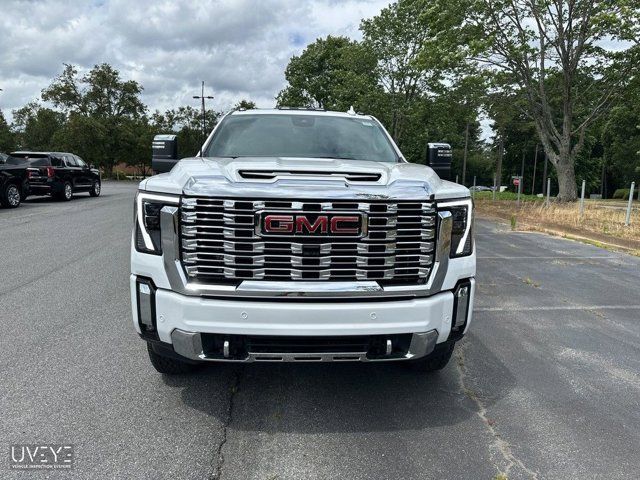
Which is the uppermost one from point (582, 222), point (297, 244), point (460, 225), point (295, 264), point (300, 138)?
point (300, 138)

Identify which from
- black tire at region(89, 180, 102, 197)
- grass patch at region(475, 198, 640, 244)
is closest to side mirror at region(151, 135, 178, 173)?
grass patch at region(475, 198, 640, 244)

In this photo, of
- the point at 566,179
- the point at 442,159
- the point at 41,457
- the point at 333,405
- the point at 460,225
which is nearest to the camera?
the point at 41,457

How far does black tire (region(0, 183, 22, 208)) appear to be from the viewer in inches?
601

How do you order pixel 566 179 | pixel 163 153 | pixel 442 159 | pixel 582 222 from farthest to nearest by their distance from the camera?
pixel 566 179 → pixel 582 222 → pixel 163 153 → pixel 442 159

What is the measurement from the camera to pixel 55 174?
1811cm

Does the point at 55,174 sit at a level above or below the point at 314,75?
below

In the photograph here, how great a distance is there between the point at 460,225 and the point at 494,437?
4.13 feet

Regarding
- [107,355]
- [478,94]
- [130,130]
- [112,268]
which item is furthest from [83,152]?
[107,355]

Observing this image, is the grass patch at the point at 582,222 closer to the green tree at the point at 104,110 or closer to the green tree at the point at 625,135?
the green tree at the point at 625,135

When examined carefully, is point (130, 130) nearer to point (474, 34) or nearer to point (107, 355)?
point (474, 34)

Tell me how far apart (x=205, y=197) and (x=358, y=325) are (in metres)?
1.12

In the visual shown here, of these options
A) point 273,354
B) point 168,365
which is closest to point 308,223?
point 273,354

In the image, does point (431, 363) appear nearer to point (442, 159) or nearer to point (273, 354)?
point (273, 354)

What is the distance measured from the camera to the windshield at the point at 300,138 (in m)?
4.30
